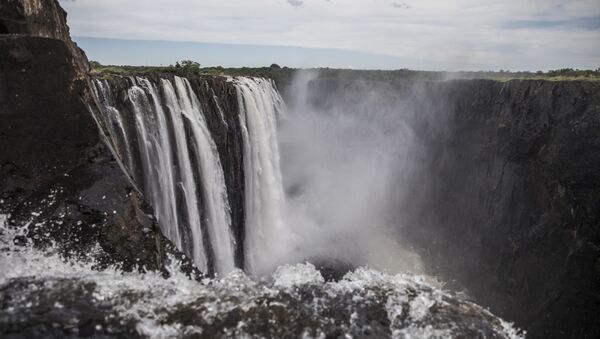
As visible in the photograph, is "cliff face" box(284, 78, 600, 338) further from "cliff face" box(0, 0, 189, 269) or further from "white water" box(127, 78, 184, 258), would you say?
"cliff face" box(0, 0, 189, 269)

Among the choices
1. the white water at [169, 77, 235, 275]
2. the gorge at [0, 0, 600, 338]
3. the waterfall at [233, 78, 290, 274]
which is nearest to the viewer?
the gorge at [0, 0, 600, 338]

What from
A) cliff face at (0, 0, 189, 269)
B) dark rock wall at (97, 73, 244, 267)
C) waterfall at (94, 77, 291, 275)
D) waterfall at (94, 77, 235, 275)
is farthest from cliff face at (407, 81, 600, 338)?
cliff face at (0, 0, 189, 269)

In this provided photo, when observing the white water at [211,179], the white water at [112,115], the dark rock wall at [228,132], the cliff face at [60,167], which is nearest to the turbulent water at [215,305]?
the cliff face at [60,167]

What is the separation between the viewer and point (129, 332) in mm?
4285

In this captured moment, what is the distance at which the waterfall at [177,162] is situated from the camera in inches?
488

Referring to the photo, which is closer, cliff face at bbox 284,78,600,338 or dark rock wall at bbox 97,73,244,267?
cliff face at bbox 284,78,600,338

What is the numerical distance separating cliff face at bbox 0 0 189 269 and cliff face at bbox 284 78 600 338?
15824 millimetres

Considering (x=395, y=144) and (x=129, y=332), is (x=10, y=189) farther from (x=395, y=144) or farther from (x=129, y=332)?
(x=395, y=144)

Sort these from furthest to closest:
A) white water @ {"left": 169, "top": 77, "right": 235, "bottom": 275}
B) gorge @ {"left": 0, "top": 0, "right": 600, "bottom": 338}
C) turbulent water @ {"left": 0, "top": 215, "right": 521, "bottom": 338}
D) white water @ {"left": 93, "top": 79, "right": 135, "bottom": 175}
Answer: white water @ {"left": 169, "top": 77, "right": 235, "bottom": 275}
white water @ {"left": 93, "top": 79, "right": 135, "bottom": 175}
gorge @ {"left": 0, "top": 0, "right": 600, "bottom": 338}
turbulent water @ {"left": 0, "top": 215, "right": 521, "bottom": 338}

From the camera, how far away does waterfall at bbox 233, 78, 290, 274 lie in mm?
18203

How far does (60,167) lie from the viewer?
258 inches

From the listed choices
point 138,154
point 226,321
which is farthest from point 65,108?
point 138,154

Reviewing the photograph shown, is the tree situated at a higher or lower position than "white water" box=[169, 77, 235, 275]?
higher

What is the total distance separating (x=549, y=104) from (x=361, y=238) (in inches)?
495
